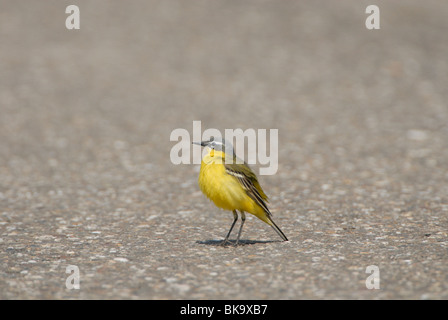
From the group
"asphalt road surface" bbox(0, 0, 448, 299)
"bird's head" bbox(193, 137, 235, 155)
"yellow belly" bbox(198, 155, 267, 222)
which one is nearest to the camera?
"asphalt road surface" bbox(0, 0, 448, 299)

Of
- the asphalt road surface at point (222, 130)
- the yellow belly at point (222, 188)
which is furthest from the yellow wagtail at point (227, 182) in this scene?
the asphalt road surface at point (222, 130)

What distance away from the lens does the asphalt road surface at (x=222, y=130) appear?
6816mm

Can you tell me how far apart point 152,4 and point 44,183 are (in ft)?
51.5

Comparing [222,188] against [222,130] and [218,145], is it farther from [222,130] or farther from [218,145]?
[222,130]

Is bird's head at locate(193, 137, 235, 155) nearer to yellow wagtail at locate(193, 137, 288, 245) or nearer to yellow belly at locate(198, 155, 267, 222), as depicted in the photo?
yellow wagtail at locate(193, 137, 288, 245)

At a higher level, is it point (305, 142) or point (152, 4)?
point (152, 4)

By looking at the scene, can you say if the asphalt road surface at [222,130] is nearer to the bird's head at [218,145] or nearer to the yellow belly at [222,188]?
the yellow belly at [222,188]

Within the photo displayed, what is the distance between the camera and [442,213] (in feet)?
30.8

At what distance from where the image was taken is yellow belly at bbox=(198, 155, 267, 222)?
7.42m

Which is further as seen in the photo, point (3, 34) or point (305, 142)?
point (3, 34)

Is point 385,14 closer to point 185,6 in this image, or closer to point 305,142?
point 185,6

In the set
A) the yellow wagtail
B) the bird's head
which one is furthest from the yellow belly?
the bird's head
